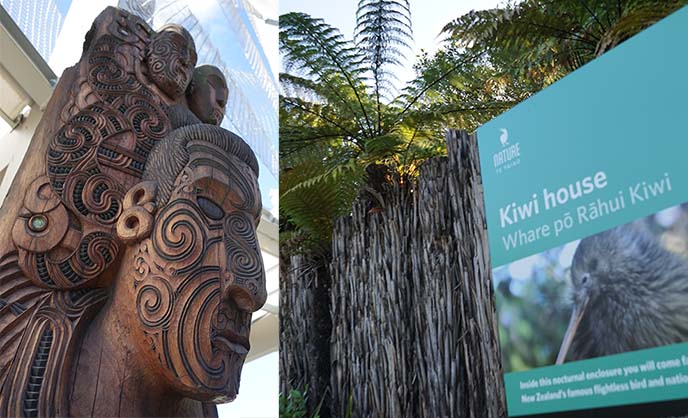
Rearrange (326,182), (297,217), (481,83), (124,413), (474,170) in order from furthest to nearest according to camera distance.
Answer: (481,83), (297,217), (326,182), (474,170), (124,413)

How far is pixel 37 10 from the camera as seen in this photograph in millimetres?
1371

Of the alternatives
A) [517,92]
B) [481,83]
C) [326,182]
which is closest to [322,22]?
[326,182]

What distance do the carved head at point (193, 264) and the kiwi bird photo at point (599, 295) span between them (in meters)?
1.67

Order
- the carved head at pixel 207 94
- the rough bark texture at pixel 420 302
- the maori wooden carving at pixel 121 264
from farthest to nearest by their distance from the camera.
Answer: the rough bark texture at pixel 420 302, the carved head at pixel 207 94, the maori wooden carving at pixel 121 264

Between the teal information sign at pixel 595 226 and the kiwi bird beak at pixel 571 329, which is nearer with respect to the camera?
the teal information sign at pixel 595 226

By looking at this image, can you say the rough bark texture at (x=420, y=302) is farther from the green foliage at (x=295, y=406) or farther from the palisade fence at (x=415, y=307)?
the green foliage at (x=295, y=406)

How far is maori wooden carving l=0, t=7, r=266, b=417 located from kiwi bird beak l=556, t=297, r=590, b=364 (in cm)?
180

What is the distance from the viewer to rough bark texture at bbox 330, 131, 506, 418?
163 inches

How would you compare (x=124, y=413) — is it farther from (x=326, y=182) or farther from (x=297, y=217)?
(x=297, y=217)

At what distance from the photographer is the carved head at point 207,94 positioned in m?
1.63

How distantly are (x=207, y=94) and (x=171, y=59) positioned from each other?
0.16 metres

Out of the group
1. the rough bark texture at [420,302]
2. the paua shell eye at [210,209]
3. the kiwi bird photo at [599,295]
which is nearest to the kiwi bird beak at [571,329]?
the kiwi bird photo at [599,295]

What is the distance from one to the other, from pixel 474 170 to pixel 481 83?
138 inches

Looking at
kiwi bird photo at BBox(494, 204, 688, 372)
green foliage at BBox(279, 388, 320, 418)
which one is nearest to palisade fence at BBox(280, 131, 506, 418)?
green foliage at BBox(279, 388, 320, 418)
